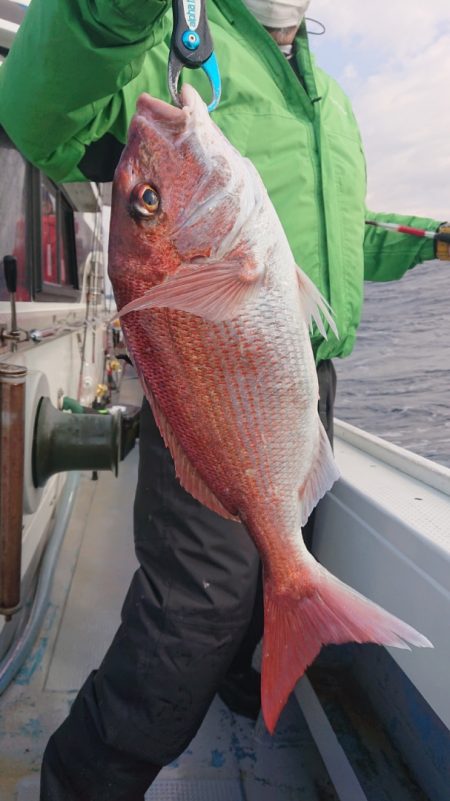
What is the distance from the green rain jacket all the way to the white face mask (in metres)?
0.10

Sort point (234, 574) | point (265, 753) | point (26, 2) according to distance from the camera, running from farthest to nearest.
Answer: point (26, 2), point (265, 753), point (234, 574)

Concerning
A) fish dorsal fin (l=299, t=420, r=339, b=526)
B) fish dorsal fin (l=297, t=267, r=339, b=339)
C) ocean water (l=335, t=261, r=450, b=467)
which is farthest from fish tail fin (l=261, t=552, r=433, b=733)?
→ ocean water (l=335, t=261, r=450, b=467)

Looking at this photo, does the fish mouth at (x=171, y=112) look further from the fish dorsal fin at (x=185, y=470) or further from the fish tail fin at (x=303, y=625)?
the fish tail fin at (x=303, y=625)

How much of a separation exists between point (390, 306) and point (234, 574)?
19.1ft

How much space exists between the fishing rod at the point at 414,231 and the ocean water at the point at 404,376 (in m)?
1.01

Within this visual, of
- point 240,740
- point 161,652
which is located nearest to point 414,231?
point 161,652

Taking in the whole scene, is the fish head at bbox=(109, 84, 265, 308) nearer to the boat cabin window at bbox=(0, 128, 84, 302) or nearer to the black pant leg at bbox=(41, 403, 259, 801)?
the black pant leg at bbox=(41, 403, 259, 801)

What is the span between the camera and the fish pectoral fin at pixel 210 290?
0.98 m

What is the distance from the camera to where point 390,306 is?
6.78 metres

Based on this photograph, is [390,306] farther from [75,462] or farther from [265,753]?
[265,753]

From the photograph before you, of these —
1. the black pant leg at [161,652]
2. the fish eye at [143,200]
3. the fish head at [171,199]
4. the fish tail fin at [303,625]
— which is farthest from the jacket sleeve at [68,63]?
the fish tail fin at [303,625]

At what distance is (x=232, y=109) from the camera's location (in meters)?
1.46

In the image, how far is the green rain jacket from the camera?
1078 millimetres

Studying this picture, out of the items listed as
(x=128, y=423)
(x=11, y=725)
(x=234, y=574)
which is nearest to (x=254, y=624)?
(x=234, y=574)
